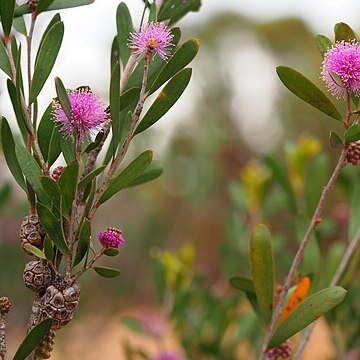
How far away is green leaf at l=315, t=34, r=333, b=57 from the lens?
736 mm

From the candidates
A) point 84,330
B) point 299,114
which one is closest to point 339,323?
point 84,330

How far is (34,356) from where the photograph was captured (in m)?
0.67

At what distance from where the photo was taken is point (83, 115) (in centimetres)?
64

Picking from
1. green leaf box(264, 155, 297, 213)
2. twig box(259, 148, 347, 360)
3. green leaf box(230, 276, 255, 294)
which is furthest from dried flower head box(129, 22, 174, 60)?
green leaf box(264, 155, 297, 213)

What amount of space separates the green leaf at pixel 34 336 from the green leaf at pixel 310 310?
288 millimetres

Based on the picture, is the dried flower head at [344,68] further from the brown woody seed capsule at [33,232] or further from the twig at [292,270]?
the brown woody seed capsule at [33,232]

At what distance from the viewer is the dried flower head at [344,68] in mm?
660

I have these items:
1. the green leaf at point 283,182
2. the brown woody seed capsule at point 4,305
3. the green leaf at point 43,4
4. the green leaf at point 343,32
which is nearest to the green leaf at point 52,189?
the brown woody seed capsule at point 4,305

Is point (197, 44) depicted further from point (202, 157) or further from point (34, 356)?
point (202, 157)

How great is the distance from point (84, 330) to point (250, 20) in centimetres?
1130

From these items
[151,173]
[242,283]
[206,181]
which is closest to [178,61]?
[151,173]

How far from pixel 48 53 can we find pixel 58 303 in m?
0.27

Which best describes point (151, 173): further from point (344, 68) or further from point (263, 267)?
point (344, 68)

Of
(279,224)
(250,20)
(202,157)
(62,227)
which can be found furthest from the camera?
(250,20)
